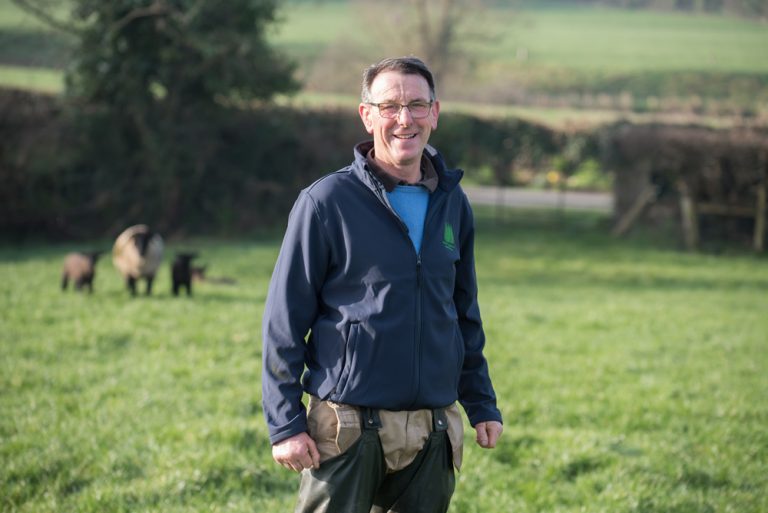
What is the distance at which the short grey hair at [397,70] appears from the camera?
3305mm

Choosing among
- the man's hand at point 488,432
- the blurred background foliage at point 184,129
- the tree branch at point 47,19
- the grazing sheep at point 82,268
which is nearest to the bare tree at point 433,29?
the blurred background foliage at point 184,129

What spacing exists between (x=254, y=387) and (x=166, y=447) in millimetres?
1814

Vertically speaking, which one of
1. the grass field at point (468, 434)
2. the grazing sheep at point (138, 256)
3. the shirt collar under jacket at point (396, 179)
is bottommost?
the grass field at point (468, 434)

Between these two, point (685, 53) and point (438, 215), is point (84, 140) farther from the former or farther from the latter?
point (685, 53)

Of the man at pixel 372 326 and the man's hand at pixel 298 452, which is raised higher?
the man at pixel 372 326

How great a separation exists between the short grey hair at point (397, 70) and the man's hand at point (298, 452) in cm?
134

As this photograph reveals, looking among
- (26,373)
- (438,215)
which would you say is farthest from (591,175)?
(438,215)

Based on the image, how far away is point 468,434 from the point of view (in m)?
6.73

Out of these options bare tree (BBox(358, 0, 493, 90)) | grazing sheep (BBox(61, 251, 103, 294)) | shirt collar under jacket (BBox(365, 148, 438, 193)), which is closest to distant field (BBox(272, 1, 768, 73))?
bare tree (BBox(358, 0, 493, 90))

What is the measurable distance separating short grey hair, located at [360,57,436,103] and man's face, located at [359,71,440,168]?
2cm

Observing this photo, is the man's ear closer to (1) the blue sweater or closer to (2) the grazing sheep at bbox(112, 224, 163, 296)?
(1) the blue sweater

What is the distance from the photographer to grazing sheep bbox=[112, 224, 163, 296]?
1218 cm

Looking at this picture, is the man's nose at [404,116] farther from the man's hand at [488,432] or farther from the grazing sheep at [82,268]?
the grazing sheep at [82,268]

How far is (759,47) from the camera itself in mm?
39969
